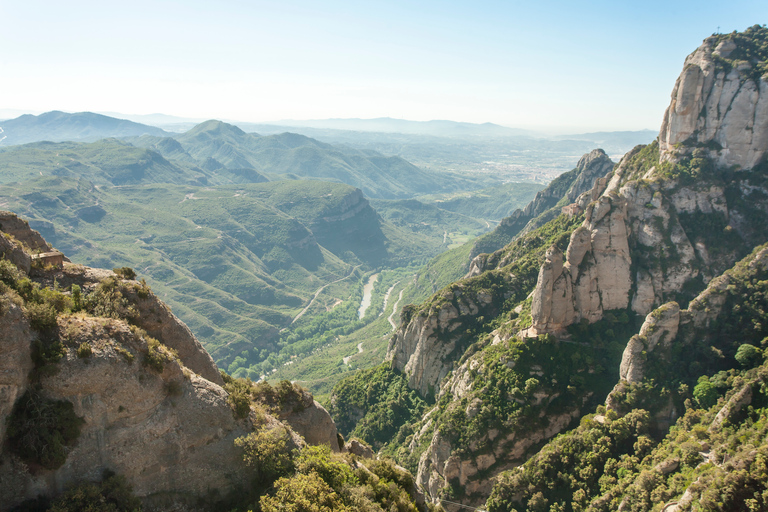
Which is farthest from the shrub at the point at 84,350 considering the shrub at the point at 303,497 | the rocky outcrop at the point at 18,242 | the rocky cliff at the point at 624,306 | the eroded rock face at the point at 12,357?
the rocky cliff at the point at 624,306

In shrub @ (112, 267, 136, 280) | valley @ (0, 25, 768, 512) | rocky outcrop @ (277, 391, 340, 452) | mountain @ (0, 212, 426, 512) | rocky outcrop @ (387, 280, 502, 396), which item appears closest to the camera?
mountain @ (0, 212, 426, 512)

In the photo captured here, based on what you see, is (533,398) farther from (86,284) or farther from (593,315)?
(86,284)

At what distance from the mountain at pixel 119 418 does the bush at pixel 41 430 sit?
5 cm

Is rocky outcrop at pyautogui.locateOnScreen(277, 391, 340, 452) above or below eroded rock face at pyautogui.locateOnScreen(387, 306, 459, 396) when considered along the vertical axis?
above

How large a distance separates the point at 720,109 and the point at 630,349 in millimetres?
Answer: 46641

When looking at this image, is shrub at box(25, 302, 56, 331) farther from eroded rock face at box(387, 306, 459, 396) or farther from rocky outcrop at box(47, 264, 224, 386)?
eroded rock face at box(387, 306, 459, 396)

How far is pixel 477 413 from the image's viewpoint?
182 feet

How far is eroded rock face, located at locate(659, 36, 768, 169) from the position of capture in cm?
A: 6531

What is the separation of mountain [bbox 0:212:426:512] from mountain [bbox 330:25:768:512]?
2606 centimetres

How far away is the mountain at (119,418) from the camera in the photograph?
1912cm

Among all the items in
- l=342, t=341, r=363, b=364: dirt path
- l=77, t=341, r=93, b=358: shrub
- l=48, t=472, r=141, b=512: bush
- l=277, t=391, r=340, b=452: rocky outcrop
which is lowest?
l=342, t=341, r=363, b=364: dirt path

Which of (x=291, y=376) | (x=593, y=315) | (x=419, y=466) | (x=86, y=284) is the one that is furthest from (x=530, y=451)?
(x=291, y=376)

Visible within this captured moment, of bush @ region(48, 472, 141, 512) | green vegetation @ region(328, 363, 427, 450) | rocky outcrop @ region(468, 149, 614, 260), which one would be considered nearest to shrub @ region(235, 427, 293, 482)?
bush @ region(48, 472, 141, 512)

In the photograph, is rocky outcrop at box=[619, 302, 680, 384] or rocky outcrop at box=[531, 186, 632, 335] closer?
rocky outcrop at box=[619, 302, 680, 384]
